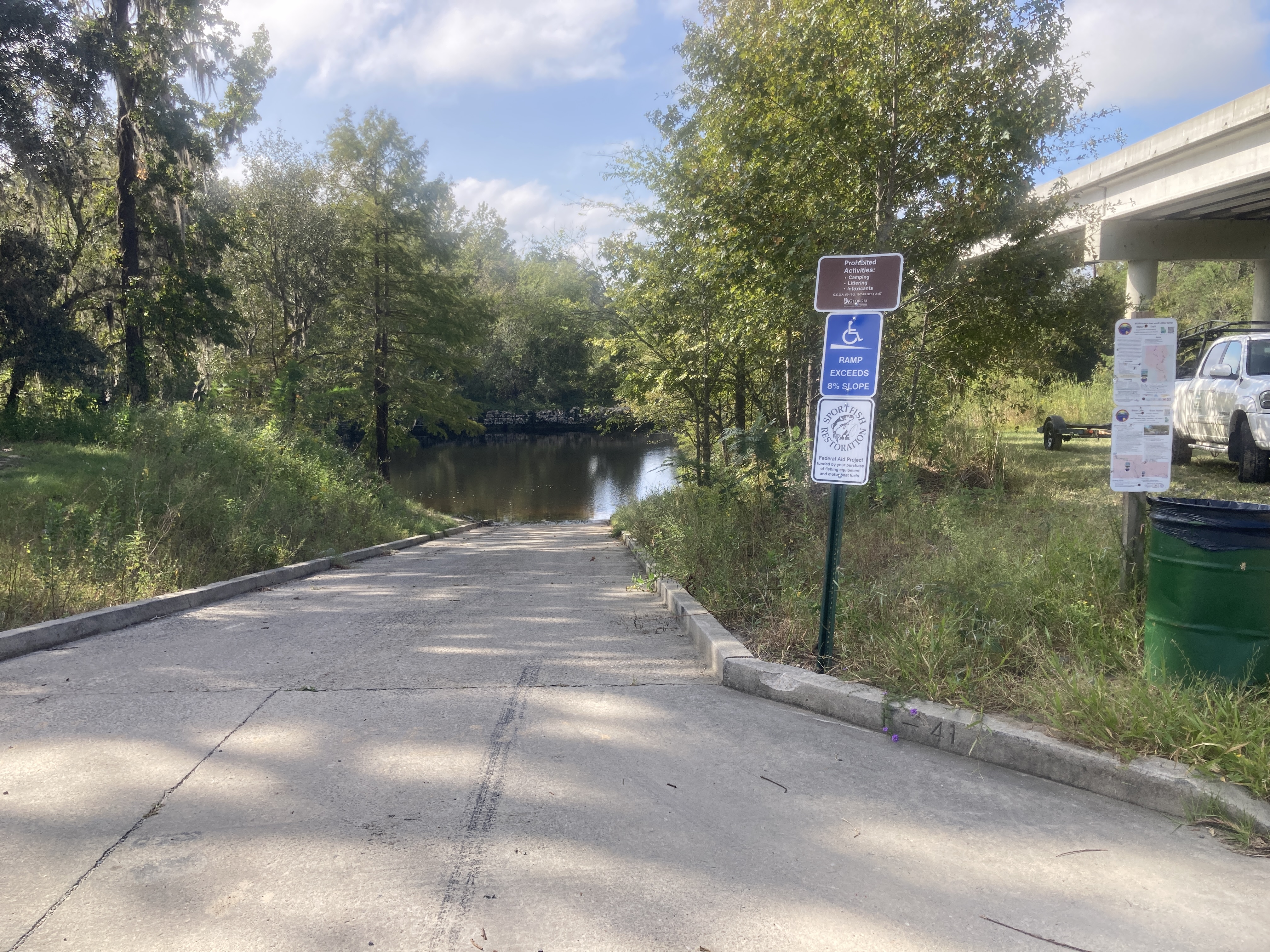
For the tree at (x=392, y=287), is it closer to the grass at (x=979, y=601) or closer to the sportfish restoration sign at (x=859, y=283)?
the grass at (x=979, y=601)

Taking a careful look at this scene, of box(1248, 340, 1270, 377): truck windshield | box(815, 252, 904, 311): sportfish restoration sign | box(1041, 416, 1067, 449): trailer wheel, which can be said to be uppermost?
box(1248, 340, 1270, 377): truck windshield

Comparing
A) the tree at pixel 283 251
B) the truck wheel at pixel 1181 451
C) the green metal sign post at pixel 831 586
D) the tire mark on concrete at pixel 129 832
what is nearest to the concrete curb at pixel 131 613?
the tire mark on concrete at pixel 129 832

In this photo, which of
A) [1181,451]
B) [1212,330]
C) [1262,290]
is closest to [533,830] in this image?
[1181,451]

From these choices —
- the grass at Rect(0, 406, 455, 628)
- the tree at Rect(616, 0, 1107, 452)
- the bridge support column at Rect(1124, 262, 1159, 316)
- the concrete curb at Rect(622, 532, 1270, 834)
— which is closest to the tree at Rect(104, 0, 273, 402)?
the grass at Rect(0, 406, 455, 628)

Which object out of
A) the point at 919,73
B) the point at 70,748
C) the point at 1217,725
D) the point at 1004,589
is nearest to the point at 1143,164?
the point at 919,73

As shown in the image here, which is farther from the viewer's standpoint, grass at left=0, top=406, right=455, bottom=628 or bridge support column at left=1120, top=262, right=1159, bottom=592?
grass at left=0, top=406, right=455, bottom=628

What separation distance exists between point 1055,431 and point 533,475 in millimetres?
32760

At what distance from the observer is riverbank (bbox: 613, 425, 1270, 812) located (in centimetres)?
373

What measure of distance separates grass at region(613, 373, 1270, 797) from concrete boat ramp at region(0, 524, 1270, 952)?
41 centimetres

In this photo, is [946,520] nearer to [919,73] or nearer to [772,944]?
[919,73]

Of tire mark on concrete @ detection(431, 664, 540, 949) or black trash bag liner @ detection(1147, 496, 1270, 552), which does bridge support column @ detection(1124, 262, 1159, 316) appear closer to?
black trash bag liner @ detection(1147, 496, 1270, 552)

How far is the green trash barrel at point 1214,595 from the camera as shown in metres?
3.85

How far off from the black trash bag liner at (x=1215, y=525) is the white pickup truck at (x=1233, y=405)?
6439 mm

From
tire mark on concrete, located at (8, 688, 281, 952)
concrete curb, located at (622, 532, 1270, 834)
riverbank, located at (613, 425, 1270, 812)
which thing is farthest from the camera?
riverbank, located at (613, 425, 1270, 812)
